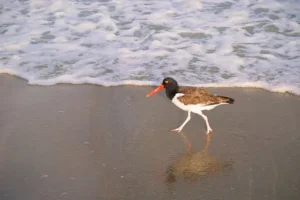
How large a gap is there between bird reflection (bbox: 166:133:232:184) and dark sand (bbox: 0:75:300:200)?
1 centimetres

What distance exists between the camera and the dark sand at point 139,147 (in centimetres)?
417

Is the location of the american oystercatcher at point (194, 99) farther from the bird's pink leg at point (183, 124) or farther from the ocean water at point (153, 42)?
the ocean water at point (153, 42)

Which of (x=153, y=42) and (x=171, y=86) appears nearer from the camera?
(x=171, y=86)

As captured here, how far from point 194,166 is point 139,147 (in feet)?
2.37

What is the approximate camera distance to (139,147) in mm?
4969

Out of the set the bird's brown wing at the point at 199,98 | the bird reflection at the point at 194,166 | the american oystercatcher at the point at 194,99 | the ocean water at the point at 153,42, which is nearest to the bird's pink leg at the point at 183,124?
the american oystercatcher at the point at 194,99

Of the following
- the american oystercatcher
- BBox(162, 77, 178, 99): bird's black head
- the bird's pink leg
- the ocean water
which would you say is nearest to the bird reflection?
the bird's pink leg

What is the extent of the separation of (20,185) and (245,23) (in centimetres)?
668

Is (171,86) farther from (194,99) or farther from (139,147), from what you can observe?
(139,147)

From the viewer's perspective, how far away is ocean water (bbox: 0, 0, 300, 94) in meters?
7.04

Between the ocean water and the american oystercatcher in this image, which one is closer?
the american oystercatcher

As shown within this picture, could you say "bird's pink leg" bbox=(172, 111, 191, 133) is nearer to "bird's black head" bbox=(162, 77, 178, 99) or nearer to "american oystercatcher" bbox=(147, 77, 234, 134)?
"american oystercatcher" bbox=(147, 77, 234, 134)

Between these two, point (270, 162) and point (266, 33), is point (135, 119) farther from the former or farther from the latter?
point (266, 33)

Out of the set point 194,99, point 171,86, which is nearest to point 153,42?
point 171,86
